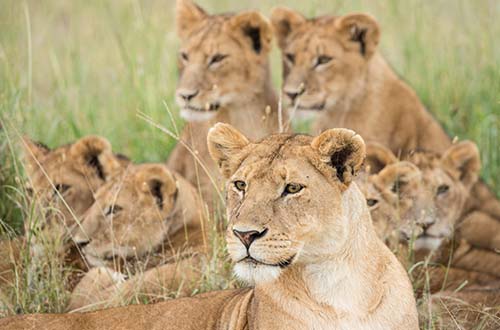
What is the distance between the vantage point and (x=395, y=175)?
5.88 m

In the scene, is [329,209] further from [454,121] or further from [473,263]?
[454,121]

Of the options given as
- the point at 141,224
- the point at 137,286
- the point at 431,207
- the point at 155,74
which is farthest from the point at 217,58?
the point at 137,286

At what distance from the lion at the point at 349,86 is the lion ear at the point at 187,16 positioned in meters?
0.43

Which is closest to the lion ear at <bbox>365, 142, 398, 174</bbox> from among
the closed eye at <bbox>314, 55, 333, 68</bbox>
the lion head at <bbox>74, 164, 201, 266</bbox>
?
the closed eye at <bbox>314, 55, 333, 68</bbox>

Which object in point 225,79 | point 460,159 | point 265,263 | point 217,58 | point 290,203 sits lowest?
point 460,159

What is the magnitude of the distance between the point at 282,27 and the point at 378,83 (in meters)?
0.63

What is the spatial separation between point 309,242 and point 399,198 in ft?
6.85

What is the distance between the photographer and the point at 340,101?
Answer: 697cm

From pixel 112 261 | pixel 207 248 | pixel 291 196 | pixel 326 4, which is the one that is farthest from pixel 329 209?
pixel 326 4

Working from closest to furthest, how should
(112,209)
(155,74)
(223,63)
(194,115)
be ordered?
(112,209) → (194,115) → (223,63) → (155,74)

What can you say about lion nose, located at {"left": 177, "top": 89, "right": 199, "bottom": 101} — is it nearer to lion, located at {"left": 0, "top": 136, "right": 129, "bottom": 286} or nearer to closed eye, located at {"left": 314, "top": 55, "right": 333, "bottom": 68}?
lion, located at {"left": 0, "top": 136, "right": 129, "bottom": 286}

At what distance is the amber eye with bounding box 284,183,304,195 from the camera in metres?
3.99

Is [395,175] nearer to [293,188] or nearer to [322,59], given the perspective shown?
[322,59]

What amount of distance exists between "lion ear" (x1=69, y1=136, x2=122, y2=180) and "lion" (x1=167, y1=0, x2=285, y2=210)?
600 mm
